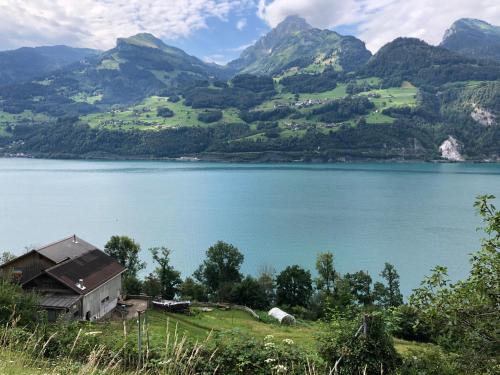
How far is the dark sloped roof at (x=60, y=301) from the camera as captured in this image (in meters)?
29.3

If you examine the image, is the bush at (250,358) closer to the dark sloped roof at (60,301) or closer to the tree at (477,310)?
the tree at (477,310)

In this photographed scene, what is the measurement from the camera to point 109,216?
99.6 metres

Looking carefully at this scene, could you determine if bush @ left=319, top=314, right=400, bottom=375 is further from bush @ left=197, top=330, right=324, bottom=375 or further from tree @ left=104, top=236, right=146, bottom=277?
tree @ left=104, top=236, right=146, bottom=277

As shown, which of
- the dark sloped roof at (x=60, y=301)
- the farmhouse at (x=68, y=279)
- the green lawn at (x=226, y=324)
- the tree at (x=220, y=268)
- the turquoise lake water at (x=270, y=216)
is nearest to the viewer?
the dark sloped roof at (x=60, y=301)

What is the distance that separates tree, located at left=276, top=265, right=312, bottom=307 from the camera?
4819 centimetres

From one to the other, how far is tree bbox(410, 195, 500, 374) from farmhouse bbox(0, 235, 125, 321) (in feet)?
85.1

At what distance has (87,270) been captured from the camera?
34.2m

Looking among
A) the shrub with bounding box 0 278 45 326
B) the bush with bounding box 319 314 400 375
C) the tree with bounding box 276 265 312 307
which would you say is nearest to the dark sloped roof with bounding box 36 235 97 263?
the shrub with bounding box 0 278 45 326

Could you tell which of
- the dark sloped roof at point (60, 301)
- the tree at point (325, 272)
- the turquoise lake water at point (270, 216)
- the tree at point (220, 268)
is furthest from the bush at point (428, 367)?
the turquoise lake water at point (270, 216)

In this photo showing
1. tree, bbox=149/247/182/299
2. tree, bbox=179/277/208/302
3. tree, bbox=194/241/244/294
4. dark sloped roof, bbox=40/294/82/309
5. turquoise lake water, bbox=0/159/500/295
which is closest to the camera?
dark sloped roof, bbox=40/294/82/309

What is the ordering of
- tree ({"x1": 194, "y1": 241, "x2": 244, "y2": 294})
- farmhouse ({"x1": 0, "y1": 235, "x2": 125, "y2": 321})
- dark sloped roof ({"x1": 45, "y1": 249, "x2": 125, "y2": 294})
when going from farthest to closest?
tree ({"x1": 194, "y1": 241, "x2": 244, "y2": 294}) < dark sloped roof ({"x1": 45, "y1": 249, "x2": 125, "y2": 294}) < farmhouse ({"x1": 0, "y1": 235, "x2": 125, "y2": 321})

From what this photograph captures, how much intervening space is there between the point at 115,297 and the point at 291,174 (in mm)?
146414

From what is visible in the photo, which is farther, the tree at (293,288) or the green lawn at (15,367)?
the tree at (293,288)

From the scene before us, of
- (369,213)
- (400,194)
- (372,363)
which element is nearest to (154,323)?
(372,363)
